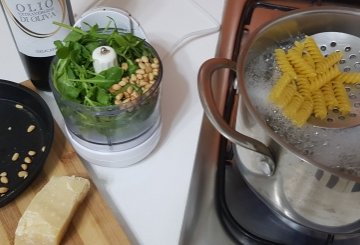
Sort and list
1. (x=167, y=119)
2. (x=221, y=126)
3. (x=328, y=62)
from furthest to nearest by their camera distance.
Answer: (x=167, y=119) → (x=328, y=62) → (x=221, y=126)

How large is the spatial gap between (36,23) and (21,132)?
144 mm

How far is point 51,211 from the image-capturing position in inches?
19.5

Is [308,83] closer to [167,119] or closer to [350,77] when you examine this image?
[350,77]

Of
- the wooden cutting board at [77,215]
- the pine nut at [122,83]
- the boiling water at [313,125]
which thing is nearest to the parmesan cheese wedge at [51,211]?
the wooden cutting board at [77,215]

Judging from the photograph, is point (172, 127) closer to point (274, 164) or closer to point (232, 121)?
Answer: point (232, 121)

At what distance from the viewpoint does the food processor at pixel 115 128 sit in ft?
1.72

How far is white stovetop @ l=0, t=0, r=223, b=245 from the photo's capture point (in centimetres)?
54

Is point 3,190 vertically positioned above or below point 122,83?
below

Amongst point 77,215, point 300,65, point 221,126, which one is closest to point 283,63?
point 300,65

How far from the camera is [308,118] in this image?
18.9 inches

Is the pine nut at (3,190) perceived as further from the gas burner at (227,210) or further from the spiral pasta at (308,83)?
the spiral pasta at (308,83)

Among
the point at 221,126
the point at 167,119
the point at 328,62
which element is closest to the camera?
the point at 221,126

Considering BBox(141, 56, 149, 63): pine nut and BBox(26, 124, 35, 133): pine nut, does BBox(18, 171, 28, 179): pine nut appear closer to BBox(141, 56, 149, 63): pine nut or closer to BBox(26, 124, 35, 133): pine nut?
BBox(26, 124, 35, 133): pine nut

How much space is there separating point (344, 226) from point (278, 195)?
76 millimetres
